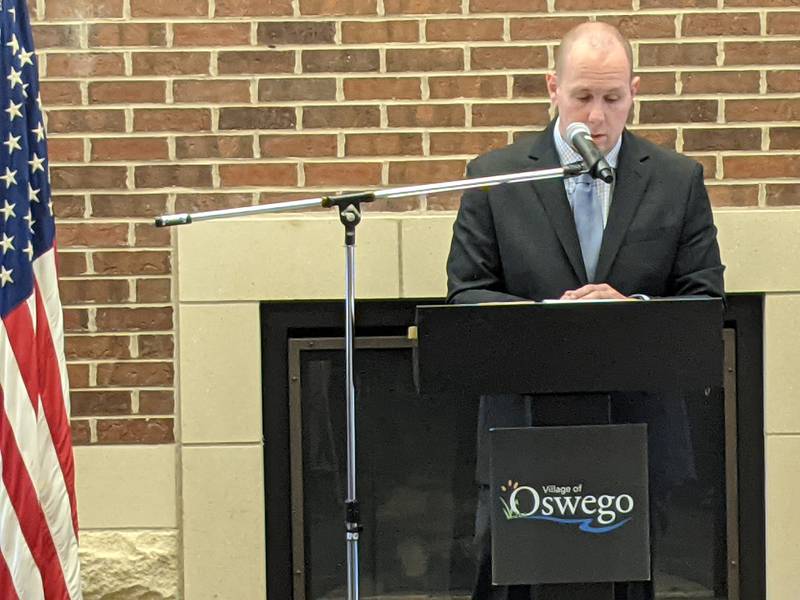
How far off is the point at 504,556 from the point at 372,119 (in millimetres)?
1996

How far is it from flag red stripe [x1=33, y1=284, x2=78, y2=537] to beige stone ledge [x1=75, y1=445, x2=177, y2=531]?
72 cm

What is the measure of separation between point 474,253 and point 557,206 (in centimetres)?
26

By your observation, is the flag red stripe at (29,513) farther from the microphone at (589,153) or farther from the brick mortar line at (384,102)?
the microphone at (589,153)

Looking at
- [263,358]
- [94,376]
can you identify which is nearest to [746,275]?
[263,358]

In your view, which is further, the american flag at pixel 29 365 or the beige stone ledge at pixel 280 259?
the beige stone ledge at pixel 280 259

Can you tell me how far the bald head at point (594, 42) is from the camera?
3.62 m

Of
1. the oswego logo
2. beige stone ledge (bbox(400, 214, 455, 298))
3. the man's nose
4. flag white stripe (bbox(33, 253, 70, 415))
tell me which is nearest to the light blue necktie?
the man's nose

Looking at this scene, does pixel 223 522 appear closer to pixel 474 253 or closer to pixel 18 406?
pixel 18 406

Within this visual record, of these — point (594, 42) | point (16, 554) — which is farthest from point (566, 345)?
point (16, 554)

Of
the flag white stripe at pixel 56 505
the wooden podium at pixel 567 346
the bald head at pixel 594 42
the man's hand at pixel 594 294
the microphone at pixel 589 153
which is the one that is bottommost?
the flag white stripe at pixel 56 505

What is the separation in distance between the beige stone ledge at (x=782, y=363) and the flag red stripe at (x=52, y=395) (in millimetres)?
2368

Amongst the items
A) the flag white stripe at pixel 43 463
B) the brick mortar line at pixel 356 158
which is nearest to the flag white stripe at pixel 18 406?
the flag white stripe at pixel 43 463

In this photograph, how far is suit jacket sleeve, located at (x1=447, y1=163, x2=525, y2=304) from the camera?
3750 mm

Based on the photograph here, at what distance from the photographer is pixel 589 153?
311 cm
